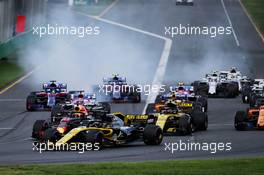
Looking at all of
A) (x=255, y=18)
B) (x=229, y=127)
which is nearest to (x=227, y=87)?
(x=229, y=127)

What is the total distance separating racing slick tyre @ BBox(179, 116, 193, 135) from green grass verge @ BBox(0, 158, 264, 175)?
834 centimetres

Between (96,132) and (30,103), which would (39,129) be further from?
(30,103)

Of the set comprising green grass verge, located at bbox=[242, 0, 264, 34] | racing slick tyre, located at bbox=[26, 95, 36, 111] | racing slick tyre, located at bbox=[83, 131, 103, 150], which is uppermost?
green grass verge, located at bbox=[242, 0, 264, 34]

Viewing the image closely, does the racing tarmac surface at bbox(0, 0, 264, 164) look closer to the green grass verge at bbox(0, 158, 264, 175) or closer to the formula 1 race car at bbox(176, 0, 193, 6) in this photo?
the formula 1 race car at bbox(176, 0, 193, 6)

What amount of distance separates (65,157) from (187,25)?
5843cm

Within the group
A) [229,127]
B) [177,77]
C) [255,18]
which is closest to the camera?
[229,127]

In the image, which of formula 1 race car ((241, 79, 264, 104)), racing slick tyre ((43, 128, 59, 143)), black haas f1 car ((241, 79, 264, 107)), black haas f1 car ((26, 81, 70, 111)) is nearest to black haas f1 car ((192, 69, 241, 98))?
formula 1 race car ((241, 79, 264, 104))

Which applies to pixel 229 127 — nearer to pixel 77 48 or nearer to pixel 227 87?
pixel 227 87

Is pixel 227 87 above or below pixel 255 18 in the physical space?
below

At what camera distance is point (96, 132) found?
114ft

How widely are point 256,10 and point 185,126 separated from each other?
6579cm

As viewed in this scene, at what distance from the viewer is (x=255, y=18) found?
323ft

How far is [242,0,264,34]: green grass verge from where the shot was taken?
9606 centimetres

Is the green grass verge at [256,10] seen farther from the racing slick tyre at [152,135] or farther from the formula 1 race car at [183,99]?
the racing slick tyre at [152,135]
